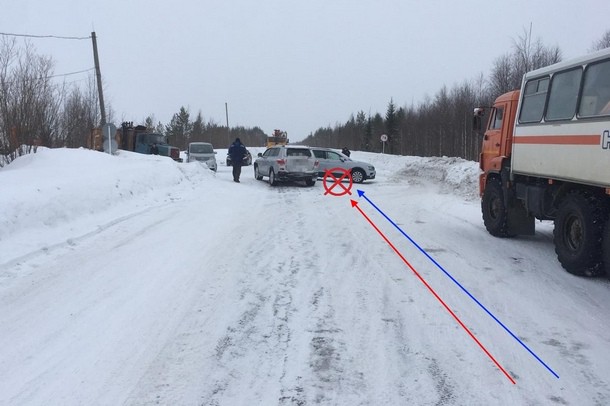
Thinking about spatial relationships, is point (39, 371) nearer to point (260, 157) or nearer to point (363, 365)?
point (363, 365)

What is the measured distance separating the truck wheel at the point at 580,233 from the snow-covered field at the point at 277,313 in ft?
0.68

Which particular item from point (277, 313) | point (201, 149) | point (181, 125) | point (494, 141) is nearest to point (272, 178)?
point (201, 149)

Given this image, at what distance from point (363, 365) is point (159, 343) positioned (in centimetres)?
187

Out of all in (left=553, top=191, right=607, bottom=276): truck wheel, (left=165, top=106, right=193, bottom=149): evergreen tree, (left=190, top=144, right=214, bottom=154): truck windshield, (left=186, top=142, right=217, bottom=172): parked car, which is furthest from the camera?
(left=165, top=106, right=193, bottom=149): evergreen tree

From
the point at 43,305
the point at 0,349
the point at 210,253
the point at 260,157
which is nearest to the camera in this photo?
the point at 0,349

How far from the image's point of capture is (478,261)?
7484 millimetres

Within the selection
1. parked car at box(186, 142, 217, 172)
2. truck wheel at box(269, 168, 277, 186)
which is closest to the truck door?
truck wheel at box(269, 168, 277, 186)

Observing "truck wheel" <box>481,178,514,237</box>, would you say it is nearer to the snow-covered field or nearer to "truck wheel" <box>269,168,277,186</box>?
the snow-covered field

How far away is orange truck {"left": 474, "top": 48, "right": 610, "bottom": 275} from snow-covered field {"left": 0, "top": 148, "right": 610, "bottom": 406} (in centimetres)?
46

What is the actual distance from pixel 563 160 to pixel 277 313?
15.6 ft

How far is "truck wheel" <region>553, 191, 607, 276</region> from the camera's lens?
633cm

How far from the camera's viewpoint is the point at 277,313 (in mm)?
5066

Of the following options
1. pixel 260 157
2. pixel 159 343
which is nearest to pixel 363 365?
pixel 159 343

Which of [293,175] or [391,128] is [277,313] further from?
[391,128]
